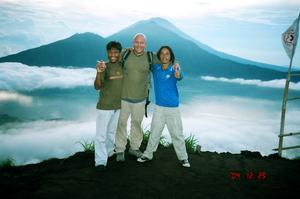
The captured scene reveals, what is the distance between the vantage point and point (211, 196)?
4930 millimetres

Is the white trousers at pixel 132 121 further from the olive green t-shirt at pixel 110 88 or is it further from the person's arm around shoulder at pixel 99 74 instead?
the person's arm around shoulder at pixel 99 74

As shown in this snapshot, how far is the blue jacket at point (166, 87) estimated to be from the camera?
5680mm

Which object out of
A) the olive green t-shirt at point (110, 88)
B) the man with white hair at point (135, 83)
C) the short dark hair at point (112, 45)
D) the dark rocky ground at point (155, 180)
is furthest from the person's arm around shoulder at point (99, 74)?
the dark rocky ground at point (155, 180)

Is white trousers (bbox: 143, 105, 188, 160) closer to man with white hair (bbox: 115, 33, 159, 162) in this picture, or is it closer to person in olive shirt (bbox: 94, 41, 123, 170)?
man with white hair (bbox: 115, 33, 159, 162)

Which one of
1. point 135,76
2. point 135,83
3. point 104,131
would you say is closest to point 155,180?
point 104,131

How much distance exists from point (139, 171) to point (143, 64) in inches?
71.8

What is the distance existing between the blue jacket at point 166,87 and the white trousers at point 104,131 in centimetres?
79

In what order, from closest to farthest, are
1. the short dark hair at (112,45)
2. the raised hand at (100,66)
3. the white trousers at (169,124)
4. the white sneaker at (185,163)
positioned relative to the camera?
the raised hand at (100,66) → the short dark hair at (112,45) → the white trousers at (169,124) → the white sneaker at (185,163)

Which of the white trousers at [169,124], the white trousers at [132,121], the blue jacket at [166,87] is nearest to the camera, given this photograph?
the blue jacket at [166,87]

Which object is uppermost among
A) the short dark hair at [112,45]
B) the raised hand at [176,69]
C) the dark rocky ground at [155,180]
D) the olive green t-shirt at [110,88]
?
the short dark hair at [112,45]

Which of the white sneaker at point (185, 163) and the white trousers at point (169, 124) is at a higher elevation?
the white trousers at point (169, 124)

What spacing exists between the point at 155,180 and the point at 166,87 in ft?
5.05

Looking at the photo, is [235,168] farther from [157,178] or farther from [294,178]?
[157,178]

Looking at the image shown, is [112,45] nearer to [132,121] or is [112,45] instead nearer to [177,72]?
[177,72]
